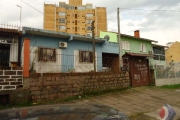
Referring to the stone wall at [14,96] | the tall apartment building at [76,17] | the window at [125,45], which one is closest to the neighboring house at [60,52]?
the stone wall at [14,96]

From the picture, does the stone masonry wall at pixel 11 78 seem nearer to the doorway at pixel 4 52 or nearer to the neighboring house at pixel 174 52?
the doorway at pixel 4 52

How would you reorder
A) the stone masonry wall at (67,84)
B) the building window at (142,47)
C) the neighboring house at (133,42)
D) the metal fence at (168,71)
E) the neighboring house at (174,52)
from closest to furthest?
the stone masonry wall at (67,84), the metal fence at (168,71), the neighboring house at (133,42), the building window at (142,47), the neighboring house at (174,52)

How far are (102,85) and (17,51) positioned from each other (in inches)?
229

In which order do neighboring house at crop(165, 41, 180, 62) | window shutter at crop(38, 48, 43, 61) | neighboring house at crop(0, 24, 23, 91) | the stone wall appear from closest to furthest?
the stone wall
neighboring house at crop(0, 24, 23, 91)
window shutter at crop(38, 48, 43, 61)
neighboring house at crop(165, 41, 180, 62)

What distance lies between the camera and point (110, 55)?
1652 cm

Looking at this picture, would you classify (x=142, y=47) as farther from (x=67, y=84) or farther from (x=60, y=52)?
(x=67, y=84)

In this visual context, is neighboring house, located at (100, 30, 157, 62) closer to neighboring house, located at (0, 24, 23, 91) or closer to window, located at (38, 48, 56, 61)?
window, located at (38, 48, 56, 61)

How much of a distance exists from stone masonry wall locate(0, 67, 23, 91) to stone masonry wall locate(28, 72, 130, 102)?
479mm

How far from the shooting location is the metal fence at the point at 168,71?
15361 mm

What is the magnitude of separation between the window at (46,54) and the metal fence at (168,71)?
30.0ft

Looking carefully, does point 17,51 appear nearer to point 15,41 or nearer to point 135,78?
point 15,41

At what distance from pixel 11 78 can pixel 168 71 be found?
14188 mm

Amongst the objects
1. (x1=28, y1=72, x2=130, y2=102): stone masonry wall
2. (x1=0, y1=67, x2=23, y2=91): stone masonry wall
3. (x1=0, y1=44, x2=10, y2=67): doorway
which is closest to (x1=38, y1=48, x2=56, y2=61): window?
(x1=0, y1=44, x2=10, y2=67): doorway

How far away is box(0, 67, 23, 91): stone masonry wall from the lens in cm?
709
